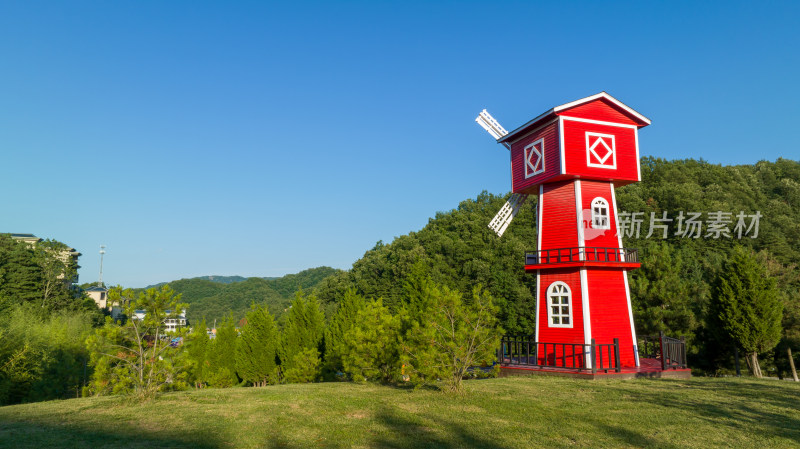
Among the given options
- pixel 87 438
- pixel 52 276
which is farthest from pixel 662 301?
pixel 52 276

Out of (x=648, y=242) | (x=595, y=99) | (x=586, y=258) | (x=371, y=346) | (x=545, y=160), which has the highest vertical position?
(x=595, y=99)

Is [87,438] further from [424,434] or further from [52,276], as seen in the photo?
[52,276]

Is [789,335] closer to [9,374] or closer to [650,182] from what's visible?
[9,374]

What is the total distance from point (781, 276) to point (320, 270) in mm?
168530

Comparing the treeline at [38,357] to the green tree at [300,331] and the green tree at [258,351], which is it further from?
the green tree at [300,331]

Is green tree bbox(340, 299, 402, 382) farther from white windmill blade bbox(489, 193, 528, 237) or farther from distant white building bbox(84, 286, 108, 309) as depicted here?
distant white building bbox(84, 286, 108, 309)

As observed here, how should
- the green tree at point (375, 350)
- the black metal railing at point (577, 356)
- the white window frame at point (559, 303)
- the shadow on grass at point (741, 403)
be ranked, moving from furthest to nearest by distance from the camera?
1. the white window frame at point (559, 303)
2. the black metal railing at point (577, 356)
3. the green tree at point (375, 350)
4. the shadow on grass at point (741, 403)

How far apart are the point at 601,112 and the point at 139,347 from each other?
18.9m

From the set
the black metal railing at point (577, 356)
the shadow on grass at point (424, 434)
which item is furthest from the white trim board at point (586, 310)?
the shadow on grass at point (424, 434)

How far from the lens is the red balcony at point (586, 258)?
1905cm

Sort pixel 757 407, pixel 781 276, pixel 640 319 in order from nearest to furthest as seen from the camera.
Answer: pixel 757 407, pixel 640 319, pixel 781 276

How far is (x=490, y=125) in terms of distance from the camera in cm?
2605

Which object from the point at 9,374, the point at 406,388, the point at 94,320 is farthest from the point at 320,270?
the point at 406,388

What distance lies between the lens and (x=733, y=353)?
2609 cm
